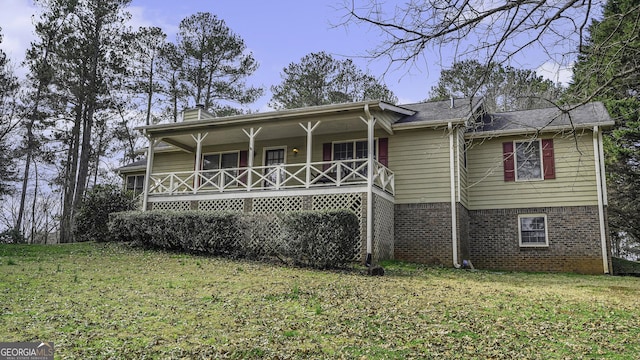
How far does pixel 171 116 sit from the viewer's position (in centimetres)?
2562

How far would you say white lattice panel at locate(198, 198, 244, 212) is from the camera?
1436cm

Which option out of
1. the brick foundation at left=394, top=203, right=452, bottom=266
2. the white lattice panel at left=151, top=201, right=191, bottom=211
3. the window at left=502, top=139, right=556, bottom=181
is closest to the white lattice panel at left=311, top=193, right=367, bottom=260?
the brick foundation at left=394, top=203, right=452, bottom=266

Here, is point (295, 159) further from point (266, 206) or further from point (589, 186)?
point (589, 186)

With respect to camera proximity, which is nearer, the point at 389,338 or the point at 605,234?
the point at 389,338

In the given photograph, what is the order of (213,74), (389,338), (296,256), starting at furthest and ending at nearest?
1. (213,74)
2. (296,256)
3. (389,338)

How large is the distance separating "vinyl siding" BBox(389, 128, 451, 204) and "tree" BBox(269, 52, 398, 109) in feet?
37.9

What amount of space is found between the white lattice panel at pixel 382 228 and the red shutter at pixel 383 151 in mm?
1431

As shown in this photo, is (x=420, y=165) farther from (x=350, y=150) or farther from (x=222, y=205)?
(x=222, y=205)

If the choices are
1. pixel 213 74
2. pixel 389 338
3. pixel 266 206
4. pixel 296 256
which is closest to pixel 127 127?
pixel 213 74

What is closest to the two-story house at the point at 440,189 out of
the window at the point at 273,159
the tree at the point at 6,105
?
the window at the point at 273,159

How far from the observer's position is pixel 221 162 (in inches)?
698

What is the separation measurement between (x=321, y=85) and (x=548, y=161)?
14.5 m

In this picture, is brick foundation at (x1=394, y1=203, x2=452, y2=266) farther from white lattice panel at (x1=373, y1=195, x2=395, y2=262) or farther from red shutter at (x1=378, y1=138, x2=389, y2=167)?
red shutter at (x1=378, y1=138, x2=389, y2=167)

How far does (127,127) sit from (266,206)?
49.7 ft
